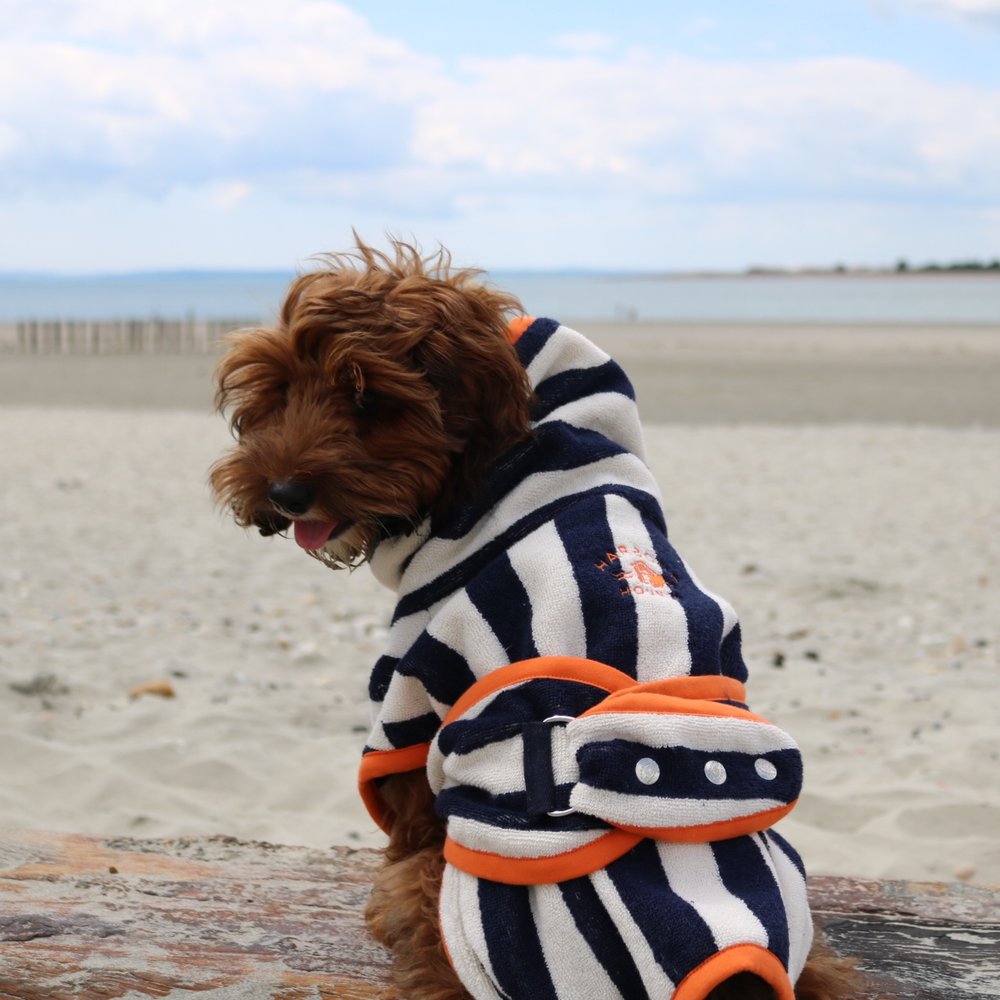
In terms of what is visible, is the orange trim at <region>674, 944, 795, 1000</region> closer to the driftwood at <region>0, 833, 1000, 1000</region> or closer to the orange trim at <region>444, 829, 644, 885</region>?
the orange trim at <region>444, 829, 644, 885</region>

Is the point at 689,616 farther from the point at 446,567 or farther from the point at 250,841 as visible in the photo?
the point at 250,841

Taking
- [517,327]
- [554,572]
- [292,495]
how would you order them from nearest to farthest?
[554,572] < [292,495] < [517,327]

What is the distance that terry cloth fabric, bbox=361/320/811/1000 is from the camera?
207 centimetres

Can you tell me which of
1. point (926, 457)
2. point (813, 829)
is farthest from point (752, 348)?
point (813, 829)

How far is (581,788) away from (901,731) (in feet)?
10.8

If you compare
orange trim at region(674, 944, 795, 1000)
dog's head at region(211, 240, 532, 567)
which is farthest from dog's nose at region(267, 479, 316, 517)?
orange trim at region(674, 944, 795, 1000)

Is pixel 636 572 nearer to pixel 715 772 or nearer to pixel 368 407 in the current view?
pixel 715 772

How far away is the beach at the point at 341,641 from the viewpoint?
4.23 metres

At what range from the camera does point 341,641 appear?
6.34m

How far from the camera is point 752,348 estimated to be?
33.9 metres

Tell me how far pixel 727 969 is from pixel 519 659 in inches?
28.0

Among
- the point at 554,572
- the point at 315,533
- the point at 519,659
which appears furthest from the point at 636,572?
the point at 315,533

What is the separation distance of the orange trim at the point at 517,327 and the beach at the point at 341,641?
851 mm

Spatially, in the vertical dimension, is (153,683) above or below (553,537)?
below
